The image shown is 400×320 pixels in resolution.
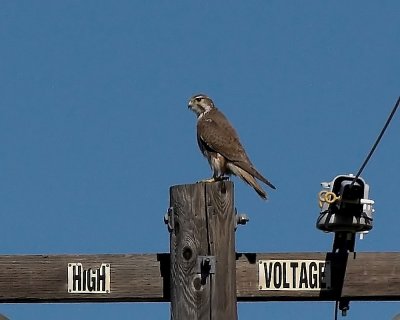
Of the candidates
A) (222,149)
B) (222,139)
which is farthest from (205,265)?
(222,139)

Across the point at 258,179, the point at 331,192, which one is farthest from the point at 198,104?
the point at 331,192

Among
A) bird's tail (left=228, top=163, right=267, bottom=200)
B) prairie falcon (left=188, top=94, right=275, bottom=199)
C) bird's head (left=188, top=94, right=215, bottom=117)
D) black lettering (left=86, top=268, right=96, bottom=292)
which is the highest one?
bird's head (left=188, top=94, right=215, bottom=117)

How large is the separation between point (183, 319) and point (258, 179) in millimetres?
2895

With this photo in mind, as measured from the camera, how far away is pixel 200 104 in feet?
30.7

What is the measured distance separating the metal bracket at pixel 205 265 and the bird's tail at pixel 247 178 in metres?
2.70

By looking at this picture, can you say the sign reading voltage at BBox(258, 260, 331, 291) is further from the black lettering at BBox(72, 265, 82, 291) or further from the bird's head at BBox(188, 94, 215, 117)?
the bird's head at BBox(188, 94, 215, 117)

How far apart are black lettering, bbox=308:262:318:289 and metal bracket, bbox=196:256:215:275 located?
0.45m

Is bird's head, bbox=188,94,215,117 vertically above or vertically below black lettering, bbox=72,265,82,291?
above

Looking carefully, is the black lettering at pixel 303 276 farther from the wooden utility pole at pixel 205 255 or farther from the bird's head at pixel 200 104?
the bird's head at pixel 200 104

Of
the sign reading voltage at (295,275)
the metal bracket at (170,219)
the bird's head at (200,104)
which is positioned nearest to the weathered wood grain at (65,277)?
the metal bracket at (170,219)

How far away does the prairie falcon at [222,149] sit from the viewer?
22.8ft

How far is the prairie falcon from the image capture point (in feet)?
22.8

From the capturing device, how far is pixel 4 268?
3971mm

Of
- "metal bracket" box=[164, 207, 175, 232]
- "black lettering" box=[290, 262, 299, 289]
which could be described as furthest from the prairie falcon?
"metal bracket" box=[164, 207, 175, 232]
